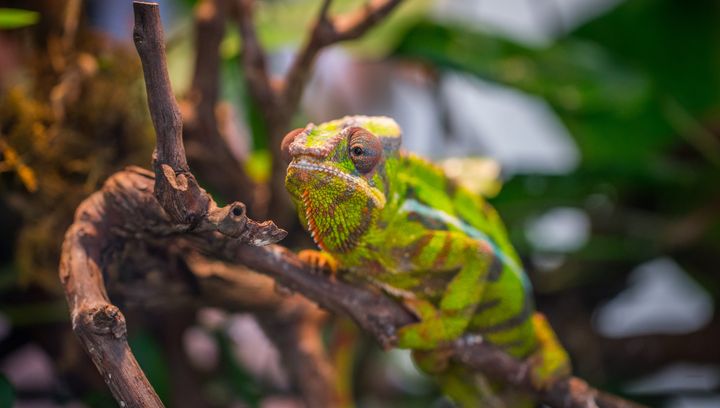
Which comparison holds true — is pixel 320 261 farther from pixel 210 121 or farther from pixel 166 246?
pixel 210 121

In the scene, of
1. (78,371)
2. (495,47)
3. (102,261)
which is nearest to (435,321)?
(102,261)

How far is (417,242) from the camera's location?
1.37 m

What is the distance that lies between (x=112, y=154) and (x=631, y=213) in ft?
6.79

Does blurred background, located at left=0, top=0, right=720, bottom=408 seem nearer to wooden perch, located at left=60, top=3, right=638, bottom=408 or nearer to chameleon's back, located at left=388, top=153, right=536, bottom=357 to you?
wooden perch, located at left=60, top=3, right=638, bottom=408

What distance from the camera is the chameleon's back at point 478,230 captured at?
1422 millimetres

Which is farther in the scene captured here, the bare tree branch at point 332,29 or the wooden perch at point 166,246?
the bare tree branch at point 332,29

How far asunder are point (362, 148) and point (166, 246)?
487 millimetres

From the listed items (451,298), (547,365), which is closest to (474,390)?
(547,365)

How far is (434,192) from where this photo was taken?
4.89ft

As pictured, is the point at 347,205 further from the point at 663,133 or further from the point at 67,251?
the point at 663,133

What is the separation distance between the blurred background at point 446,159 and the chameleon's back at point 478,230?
0.60m

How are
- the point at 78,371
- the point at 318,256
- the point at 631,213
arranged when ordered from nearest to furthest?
the point at 318,256
the point at 78,371
the point at 631,213

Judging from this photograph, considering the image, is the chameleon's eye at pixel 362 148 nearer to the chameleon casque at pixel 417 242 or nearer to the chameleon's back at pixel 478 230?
the chameleon casque at pixel 417 242

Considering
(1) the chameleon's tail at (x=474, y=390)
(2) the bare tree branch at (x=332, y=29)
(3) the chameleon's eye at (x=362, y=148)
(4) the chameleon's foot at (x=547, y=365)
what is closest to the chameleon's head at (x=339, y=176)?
(3) the chameleon's eye at (x=362, y=148)
